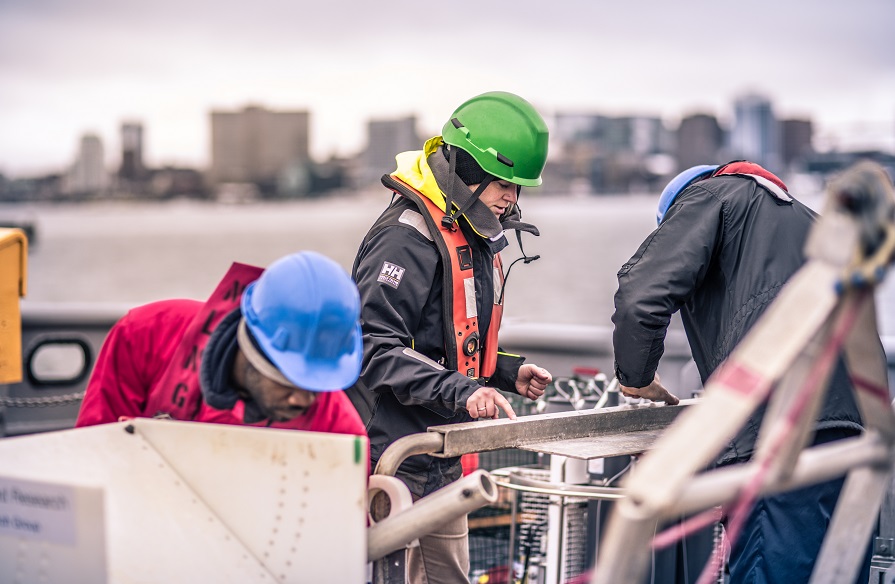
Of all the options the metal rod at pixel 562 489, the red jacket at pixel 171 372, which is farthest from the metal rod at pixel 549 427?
the red jacket at pixel 171 372

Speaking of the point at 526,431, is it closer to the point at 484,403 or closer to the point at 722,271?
the point at 484,403

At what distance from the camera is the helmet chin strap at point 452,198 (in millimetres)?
3389

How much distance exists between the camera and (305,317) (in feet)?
7.80

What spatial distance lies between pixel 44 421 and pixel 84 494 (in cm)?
522

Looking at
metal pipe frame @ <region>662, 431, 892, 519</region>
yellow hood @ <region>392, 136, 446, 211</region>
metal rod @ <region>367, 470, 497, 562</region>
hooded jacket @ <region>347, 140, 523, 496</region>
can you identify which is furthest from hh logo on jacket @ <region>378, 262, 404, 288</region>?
metal pipe frame @ <region>662, 431, 892, 519</region>

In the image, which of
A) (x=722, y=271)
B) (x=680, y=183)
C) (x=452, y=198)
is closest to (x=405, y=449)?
(x=452, y=198)

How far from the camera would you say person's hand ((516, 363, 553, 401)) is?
11.9 ft

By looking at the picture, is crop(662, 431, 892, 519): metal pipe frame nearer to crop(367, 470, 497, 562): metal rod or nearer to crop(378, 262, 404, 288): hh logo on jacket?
crop(367, 470, 497, 562): metal rod

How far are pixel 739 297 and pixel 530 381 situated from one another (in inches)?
29.9

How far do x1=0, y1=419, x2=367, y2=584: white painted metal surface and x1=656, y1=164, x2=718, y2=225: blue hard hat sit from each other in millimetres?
1664

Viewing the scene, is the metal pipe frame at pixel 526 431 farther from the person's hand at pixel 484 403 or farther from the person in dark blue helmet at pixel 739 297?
the person in dark blue helmet at pixel 739 297

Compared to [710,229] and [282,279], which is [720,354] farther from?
[282,279]

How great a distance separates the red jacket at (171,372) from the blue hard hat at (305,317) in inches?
8.2

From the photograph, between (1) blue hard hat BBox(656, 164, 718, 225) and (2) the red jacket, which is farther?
(1) blue hard hat BBox(656, 164, 718, 225)
